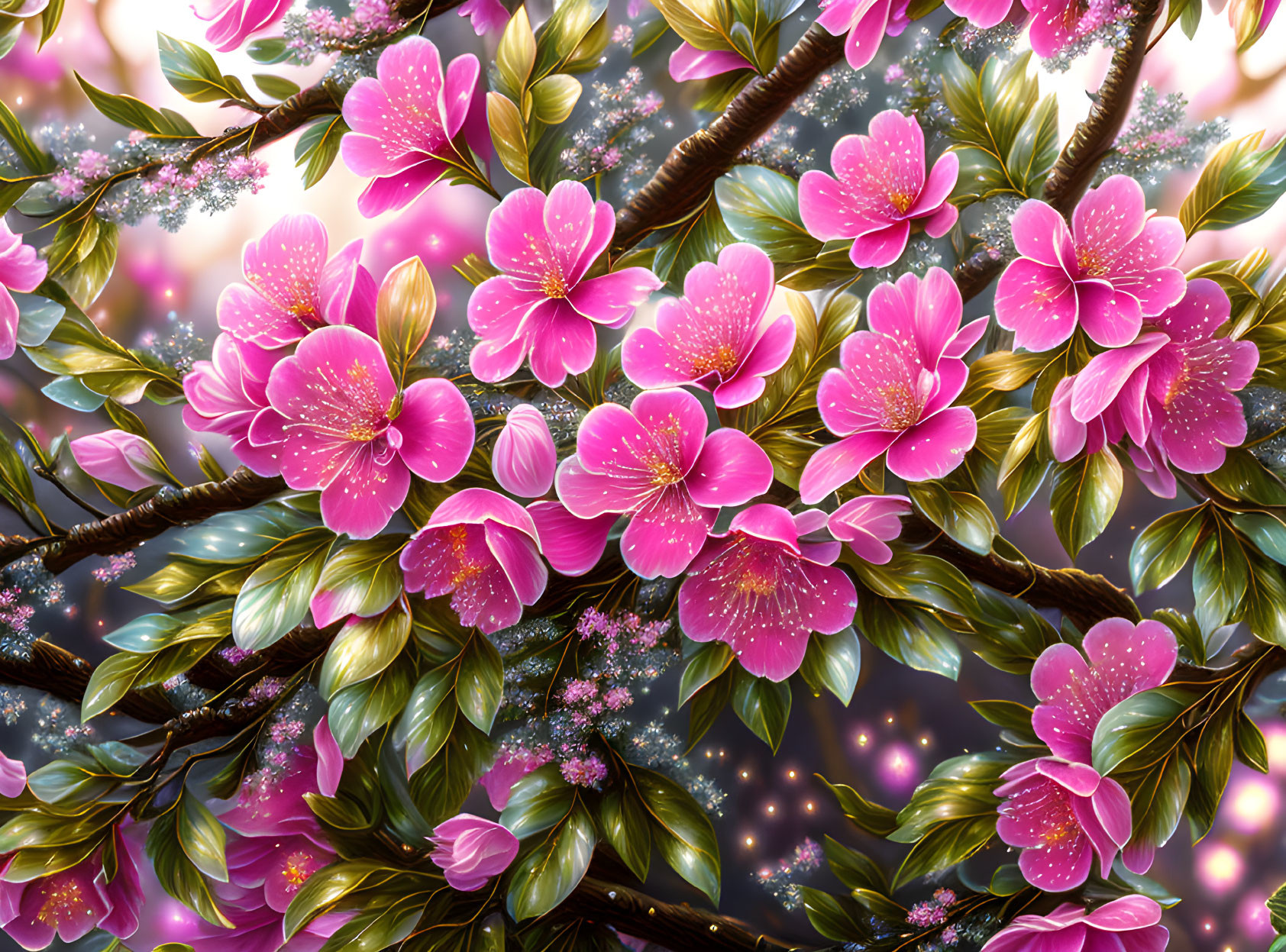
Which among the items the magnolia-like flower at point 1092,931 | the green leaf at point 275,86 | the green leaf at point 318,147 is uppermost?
the green leaf at point 275,86

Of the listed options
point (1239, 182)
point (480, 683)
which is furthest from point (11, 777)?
point (1239, 182)

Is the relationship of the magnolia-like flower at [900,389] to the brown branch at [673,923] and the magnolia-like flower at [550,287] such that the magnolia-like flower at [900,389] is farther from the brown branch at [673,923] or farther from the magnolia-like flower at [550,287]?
the brown branch at [673,923]

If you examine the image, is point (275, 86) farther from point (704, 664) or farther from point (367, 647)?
point (704, 664)

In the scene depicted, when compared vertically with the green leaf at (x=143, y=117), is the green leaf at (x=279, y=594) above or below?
below

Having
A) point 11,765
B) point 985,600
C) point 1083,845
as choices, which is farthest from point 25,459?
point 1083,845

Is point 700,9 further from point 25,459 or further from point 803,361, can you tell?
point 25,459

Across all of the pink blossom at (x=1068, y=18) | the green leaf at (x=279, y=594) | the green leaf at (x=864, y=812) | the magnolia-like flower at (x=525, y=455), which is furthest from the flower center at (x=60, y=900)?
the pink blossom at (x=1068, y=18)

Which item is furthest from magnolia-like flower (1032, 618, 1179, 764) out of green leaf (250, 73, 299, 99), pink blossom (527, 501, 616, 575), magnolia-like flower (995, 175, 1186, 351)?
green leaf (250, 73, 299, 99)
